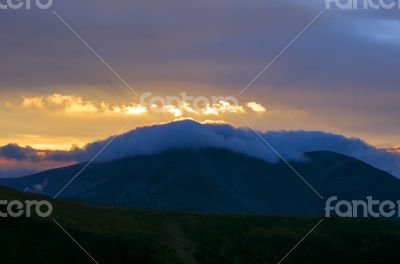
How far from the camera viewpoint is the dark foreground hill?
136875mm

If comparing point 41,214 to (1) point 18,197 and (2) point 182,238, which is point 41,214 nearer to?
(1) point 18,197

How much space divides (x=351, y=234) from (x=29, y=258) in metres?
104

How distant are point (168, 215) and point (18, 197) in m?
44.1

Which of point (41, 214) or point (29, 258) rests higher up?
point (41, 214)

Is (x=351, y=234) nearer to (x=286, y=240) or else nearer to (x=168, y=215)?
(x=286, y=240)

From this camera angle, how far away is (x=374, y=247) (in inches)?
6949

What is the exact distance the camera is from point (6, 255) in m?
123

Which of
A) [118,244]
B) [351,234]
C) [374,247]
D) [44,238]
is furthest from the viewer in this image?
[351,234]

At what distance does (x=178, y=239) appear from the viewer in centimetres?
16175

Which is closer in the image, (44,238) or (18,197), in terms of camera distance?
(44,238)

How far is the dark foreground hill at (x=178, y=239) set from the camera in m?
137

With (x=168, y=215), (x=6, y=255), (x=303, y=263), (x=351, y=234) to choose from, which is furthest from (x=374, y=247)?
(x=6, y=255)

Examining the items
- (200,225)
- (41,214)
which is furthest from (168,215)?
(41,214)

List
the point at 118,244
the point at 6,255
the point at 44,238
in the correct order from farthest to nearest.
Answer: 1. the point at 118,244
2. the point at 44,238
3. the point at 6,255
